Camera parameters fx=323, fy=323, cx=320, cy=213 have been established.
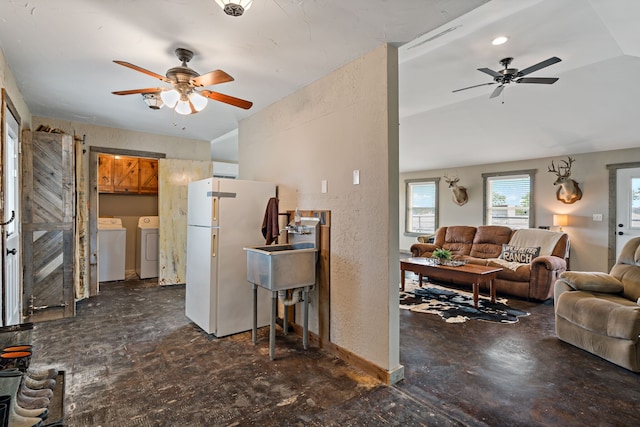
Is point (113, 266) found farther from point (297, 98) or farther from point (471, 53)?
point (471, 53)

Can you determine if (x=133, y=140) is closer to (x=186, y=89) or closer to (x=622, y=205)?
(x=186, y=89)

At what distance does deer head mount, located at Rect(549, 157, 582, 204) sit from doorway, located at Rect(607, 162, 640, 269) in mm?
484

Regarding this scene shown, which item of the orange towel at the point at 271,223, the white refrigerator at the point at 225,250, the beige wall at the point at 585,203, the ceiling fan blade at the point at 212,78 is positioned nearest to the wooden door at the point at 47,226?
the white refrigerator at the point at 225,250

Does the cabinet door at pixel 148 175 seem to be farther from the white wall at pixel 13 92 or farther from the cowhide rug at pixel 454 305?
the cowhide rug at pixel 454 305

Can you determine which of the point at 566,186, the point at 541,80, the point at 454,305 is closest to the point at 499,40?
the point at 541,80

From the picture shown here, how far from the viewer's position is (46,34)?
7.63 feet

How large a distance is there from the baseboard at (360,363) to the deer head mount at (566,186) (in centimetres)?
566

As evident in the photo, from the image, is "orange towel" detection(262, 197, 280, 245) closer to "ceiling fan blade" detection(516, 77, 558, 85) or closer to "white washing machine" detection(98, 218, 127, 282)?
"ceiling fan blade" detection(516, 77, 558, 85)

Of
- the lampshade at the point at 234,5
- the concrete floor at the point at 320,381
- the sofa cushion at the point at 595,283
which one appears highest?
the lampshade at the point at 234,5

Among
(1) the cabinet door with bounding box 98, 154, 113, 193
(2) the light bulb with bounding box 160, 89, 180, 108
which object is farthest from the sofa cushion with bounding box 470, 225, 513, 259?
(1) the cabinet door with bounding box 98, 154, 113, 193

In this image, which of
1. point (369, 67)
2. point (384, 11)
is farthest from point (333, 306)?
point (384, 11)

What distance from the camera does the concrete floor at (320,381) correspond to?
1.94 meters

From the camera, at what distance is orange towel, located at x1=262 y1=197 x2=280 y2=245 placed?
10.5ft

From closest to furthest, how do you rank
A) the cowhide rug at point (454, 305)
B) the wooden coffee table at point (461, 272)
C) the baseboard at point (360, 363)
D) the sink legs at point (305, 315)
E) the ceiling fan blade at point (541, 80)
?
the baseboard at point (360, 363), the sink legs at point (305, 315), the ceiling fan blade at point (541, 80), the cowhide rug at point (454, 305), the wooden coffee table at point (461, 272)
